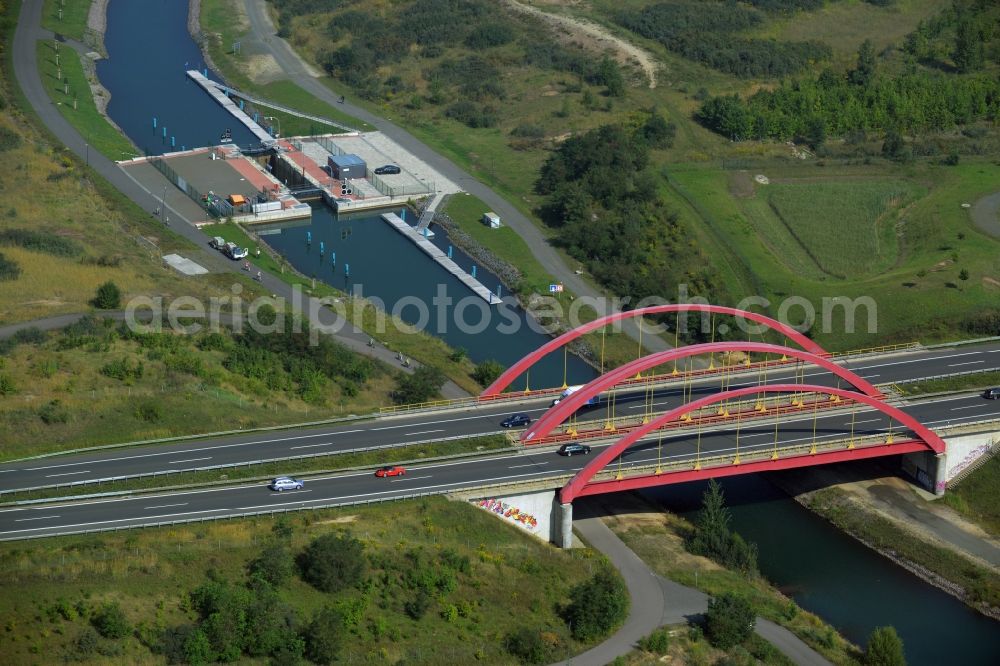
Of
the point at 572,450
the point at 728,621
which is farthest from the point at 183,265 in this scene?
the point at 728,621

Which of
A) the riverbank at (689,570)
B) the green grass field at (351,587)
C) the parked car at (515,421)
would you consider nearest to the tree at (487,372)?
the parked car at (515,421)

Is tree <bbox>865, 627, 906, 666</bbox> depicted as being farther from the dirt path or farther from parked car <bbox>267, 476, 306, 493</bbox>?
the dirt path

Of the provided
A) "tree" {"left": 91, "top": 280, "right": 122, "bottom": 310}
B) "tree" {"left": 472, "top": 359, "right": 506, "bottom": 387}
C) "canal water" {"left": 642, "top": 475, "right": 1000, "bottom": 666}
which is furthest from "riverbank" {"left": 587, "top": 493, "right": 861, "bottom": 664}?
"tree" {"left": 91, "top": 280, "right": 122, "bottom": 310}

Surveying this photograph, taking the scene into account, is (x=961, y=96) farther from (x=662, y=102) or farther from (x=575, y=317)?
(x=575, y=317)

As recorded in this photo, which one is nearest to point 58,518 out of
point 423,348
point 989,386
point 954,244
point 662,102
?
point 423,348

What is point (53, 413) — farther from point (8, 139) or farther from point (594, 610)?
point (8, 139)

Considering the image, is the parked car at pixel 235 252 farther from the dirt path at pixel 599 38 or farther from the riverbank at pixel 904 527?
the dirt path at pixel 599 38
